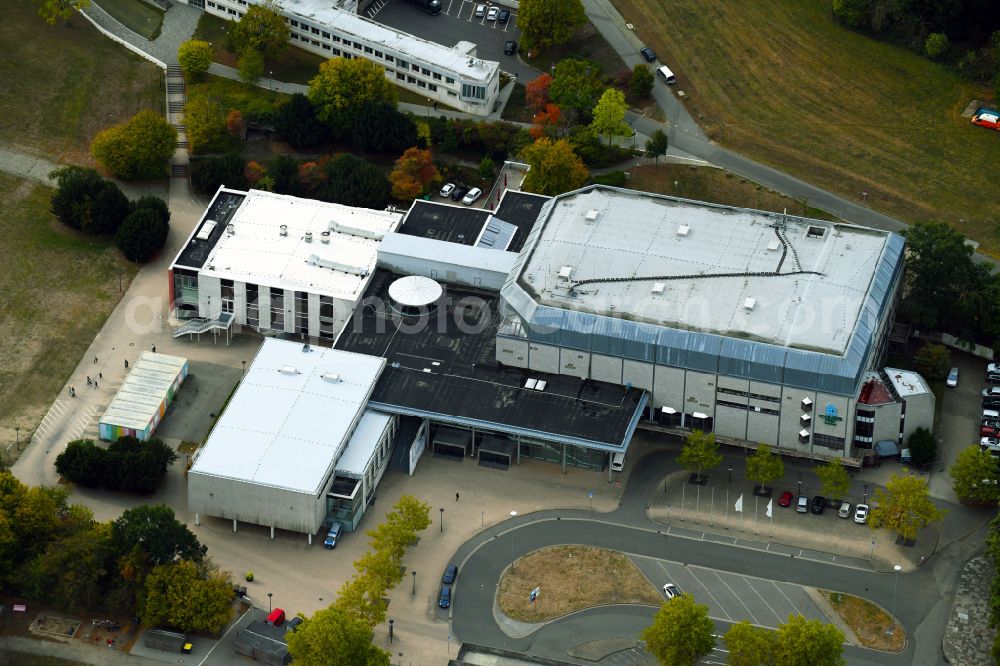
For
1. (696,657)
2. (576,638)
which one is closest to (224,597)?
(576,638)

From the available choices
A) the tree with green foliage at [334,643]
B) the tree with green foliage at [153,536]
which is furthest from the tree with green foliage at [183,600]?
the tree with green foliage at [334,643]

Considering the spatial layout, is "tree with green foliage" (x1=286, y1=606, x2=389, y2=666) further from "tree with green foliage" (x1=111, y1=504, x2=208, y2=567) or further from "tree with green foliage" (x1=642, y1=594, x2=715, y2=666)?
"tree with green foliage" (x1=642, y1=594, x2=715, y2=666)

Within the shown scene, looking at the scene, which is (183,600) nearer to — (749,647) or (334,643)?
(334,643)

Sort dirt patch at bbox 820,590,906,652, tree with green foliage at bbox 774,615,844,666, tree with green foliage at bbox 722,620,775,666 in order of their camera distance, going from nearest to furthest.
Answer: tree with green foliage at bbox 774,615,844,666 < tree with green foliage at bbox 722,620,775,666 < dirt patch at bbox 820,590,906,652

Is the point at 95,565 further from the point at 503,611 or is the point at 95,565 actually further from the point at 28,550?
the point at 503,611

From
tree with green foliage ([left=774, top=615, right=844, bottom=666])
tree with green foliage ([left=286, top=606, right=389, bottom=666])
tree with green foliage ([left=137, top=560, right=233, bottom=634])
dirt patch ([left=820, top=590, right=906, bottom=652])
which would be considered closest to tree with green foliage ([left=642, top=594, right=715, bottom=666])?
tree with green foliage ([left=774, top=615, right=844, bottom=666])

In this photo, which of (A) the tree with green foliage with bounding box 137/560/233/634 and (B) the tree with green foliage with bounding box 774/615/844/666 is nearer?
(B) the tree with green foliage with bounding box 774/615/844/666

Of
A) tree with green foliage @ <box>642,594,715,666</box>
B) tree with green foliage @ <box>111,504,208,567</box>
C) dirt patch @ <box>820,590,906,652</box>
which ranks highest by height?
tree with green foliage @ <box>642,594,715,666</box>
